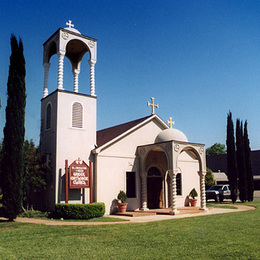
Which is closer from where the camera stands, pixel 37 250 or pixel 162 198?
pixel 37 250

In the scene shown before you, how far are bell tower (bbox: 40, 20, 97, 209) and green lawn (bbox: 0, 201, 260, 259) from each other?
4.27 meters

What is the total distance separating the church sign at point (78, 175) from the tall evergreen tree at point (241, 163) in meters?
16.2

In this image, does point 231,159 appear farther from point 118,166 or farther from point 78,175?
point 78,175

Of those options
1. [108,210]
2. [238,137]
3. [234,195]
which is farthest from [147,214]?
[238,137]

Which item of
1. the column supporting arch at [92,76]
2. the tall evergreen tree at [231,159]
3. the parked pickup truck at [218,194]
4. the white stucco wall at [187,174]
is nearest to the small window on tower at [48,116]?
the column supporting arch at [92,76]

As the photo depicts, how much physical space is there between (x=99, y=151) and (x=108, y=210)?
3.57 m

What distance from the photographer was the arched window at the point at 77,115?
719 inches

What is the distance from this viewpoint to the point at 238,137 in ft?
94.2

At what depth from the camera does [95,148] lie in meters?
18.6

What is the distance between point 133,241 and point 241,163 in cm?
2111

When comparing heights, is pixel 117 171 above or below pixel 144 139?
below

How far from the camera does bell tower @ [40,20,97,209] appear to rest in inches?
682

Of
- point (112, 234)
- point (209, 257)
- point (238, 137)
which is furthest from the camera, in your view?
point (238, 137)

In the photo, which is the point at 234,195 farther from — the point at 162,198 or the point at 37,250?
the point at 37,250
